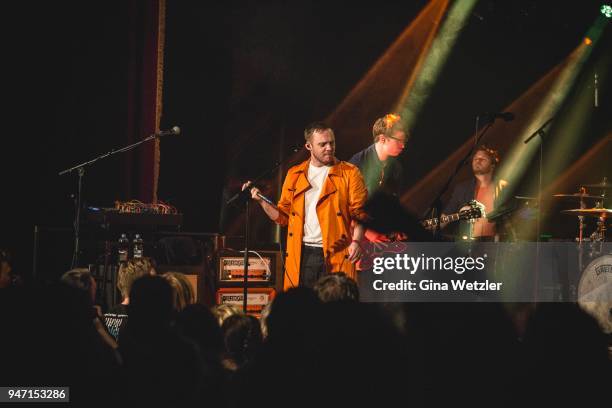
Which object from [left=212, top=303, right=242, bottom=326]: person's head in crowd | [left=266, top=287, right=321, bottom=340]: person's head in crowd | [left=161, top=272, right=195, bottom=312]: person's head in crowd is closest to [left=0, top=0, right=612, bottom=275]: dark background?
[left=161, top=272, right=195, bottom=312]: person's head in crowd

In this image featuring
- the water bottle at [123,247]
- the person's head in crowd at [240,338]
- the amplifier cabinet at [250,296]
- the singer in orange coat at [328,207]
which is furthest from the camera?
the water bottle at [123,247]

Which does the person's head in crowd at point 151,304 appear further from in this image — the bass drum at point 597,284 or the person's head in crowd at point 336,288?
the bass drum at point 597,284

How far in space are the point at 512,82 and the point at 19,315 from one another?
940 centimetres

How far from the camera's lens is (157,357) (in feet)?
8.43

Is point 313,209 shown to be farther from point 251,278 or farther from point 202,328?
point 202,328

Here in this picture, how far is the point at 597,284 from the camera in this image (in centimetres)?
836

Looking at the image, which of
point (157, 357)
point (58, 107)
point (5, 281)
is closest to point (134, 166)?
point (58, 107)

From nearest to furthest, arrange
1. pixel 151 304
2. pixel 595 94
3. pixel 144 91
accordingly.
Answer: pixel 151 304
pixel 144 91
pixel 595 94

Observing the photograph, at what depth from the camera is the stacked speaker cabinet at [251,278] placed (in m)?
7.63

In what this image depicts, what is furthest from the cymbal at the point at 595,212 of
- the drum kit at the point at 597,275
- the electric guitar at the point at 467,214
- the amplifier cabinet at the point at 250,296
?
the amplifier cabinet at the point at 250,296

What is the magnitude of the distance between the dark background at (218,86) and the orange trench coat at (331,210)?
10.1ft

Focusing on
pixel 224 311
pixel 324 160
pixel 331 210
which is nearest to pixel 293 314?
pixel 224 311

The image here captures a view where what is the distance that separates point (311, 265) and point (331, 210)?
0.49 m

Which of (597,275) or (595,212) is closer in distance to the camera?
(597,275)
